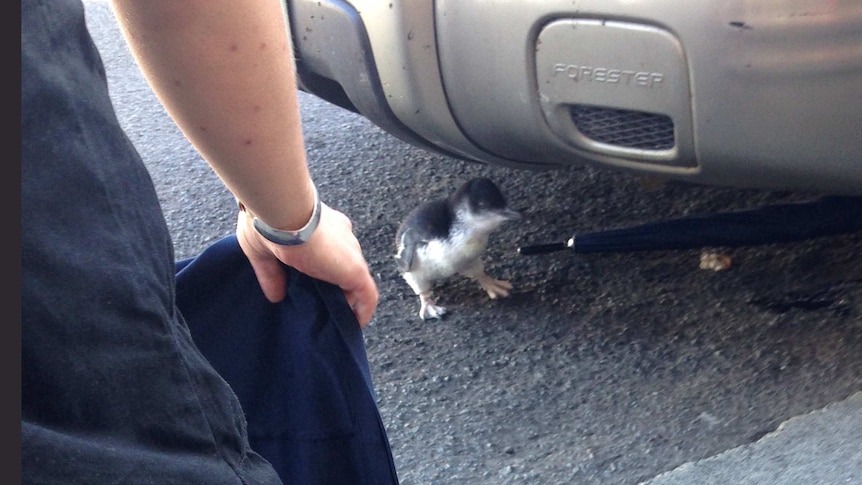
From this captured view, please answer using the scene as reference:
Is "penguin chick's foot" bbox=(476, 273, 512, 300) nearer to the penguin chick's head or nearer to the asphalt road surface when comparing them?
the asphalt road surface

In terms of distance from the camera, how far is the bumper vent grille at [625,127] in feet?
7.29

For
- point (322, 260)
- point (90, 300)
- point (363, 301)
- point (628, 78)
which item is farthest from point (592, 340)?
point (90, 300)

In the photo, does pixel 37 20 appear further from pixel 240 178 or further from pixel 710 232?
pixel 710 232

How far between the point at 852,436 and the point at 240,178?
184 centimetres

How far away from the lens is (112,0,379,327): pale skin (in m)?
1.00

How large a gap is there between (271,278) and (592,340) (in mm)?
1702

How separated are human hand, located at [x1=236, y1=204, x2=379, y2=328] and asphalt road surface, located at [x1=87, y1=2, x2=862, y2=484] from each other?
1.14 m

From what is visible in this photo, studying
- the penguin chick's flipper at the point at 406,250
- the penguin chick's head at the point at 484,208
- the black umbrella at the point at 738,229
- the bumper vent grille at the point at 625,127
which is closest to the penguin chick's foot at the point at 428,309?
the penguin chick's flipper at the point at 406,250

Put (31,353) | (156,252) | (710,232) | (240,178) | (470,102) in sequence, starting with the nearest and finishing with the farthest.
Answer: (31,353) → (156,252) → (240,178) → (470,102) → (710,232)

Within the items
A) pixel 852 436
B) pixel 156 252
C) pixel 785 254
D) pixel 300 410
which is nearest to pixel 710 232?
pixel 785 254

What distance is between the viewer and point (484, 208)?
10.1 ft

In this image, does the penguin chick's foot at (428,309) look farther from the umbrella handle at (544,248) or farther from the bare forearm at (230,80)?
the bare forearm at (230,80)

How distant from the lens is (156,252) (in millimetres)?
936

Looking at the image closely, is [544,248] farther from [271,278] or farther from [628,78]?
[271,278]
